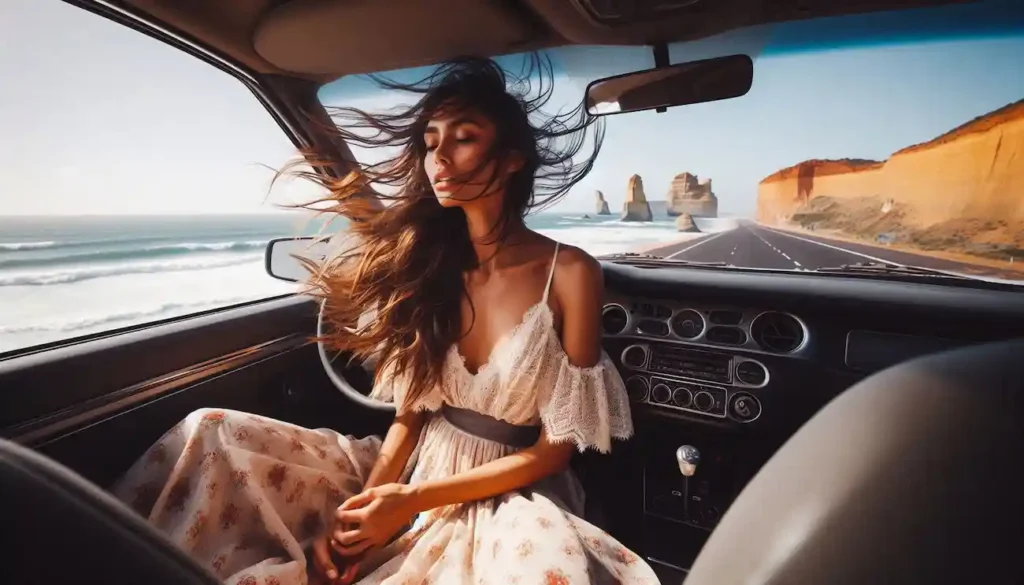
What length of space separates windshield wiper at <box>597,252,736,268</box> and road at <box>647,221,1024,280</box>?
1 cm

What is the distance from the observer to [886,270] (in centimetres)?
194

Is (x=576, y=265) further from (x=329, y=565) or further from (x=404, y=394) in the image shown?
(x=329, y=565)

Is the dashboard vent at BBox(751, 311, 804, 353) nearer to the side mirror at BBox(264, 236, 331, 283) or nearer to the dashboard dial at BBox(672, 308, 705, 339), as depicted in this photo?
the dashboard dial at BBox(672, 308, 705, 339)

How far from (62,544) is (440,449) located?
1189 millimetres

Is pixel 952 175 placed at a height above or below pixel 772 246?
above

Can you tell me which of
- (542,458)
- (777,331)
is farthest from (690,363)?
(542,458)

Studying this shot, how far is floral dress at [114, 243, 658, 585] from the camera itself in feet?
3.70

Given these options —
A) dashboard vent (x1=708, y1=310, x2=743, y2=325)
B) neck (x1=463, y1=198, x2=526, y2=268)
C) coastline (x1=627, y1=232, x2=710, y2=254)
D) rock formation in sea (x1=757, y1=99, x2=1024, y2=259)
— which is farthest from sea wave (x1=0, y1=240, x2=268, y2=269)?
rock formation in sea (x1=757, y1=99, x2=1024, y2=259)

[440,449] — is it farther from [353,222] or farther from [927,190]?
[927,190]

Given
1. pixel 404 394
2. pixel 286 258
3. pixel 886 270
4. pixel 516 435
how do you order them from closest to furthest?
pixel 516 435 → pixel 404 394 → pixel 886 270 → pixel 286 258

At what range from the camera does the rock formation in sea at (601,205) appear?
2.23 metres

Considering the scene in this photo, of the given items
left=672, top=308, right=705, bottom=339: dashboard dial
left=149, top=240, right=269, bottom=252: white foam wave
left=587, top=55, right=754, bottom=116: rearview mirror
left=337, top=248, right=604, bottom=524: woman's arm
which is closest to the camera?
left=337, top=248, right=604, bottom=524: woman's arm

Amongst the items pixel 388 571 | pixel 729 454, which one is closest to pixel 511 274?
pixel 388 571

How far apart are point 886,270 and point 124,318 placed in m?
2.71
